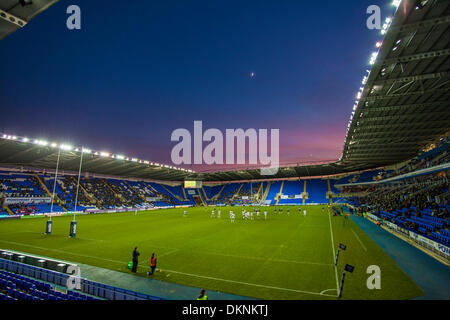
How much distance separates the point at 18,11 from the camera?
630 centimetres

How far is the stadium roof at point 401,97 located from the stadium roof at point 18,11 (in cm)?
28

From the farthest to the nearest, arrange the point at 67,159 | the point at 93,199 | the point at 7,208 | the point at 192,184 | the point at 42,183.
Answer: the point at 192,184, the point at 93,199, the point at 42,183, the point at 67,159, the point at 7,208

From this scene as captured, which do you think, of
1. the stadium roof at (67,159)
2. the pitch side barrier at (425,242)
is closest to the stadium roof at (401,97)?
the stadium roof at (67,159)

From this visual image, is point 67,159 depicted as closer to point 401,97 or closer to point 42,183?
point 42,183

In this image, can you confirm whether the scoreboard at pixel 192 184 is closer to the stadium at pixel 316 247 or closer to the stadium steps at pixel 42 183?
the stadium steps at pixel 42 183

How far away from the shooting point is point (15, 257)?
12.8 m

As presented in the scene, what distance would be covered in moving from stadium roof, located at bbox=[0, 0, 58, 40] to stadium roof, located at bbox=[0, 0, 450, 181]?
0.28 metres

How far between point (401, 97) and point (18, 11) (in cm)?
2554

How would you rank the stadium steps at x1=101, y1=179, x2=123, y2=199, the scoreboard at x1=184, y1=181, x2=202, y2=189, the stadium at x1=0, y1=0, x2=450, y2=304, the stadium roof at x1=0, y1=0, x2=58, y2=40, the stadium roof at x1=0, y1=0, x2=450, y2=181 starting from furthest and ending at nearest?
the scoreboard at x1=184, y1=181, x2=202, y2=189, the stadium steps at x1=101, y1=179, x2=123, y2=199, the stadium roof at x1=0, y1=0, x2=450, y2=181, the stadium at x1=0, y1=0, x2=450, y2=304, the stadium roof at x1=0, y1=0, x2=58, y2=40

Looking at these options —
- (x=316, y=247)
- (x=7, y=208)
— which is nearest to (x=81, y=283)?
(x=316, y=247)

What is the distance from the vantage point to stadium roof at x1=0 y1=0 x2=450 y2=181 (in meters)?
11.3

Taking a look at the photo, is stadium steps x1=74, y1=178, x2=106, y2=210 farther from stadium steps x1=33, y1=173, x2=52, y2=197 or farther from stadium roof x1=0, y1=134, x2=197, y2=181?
stadium steps x1=33, y1=173, x2=52, y2=197

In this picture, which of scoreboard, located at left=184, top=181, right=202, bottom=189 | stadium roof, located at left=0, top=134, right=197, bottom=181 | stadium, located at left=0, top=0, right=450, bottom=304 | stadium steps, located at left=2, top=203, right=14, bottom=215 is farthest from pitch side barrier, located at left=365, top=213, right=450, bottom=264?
scoreboard, located at left=184, top=181, right=202, bottom=189

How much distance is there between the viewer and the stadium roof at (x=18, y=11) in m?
6.13
